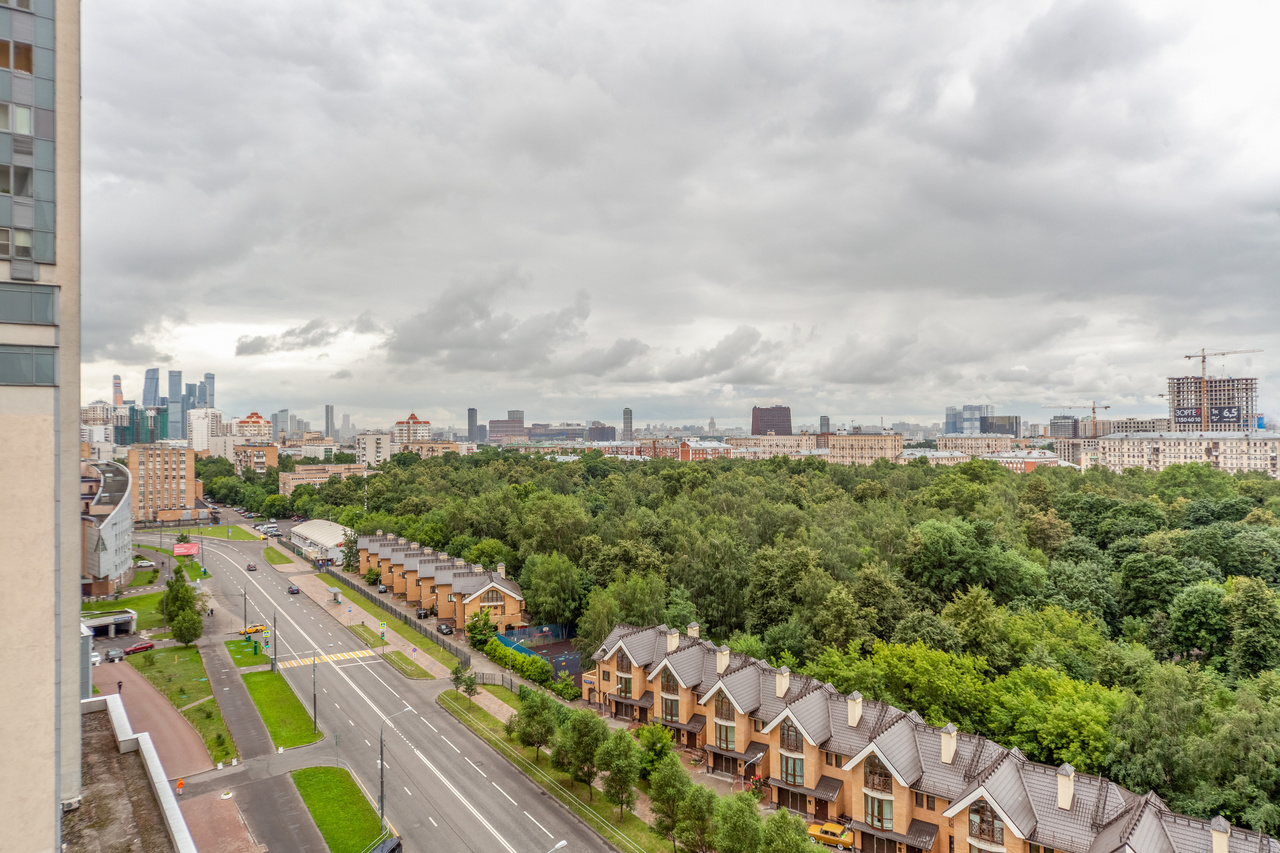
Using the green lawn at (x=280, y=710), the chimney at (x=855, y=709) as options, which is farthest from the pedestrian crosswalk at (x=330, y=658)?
the chimney at (x=855, y=709)

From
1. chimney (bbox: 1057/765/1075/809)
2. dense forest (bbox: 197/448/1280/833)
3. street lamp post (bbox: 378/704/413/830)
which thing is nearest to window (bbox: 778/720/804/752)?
dense forest (bbox: 197/448/1280/833)

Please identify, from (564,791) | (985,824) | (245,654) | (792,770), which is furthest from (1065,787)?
(245,654)

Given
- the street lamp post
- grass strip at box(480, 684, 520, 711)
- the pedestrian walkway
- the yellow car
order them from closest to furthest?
the street lamp post → the yellow car → the pedestrian walkway → grass strip at box(480, 684, 520, 711)

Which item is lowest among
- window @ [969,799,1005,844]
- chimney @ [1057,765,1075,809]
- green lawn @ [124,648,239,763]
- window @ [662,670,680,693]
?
green lawn @ [124,648,239,763]

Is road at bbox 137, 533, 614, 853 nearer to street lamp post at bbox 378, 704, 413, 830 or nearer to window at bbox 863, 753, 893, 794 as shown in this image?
street lamp post at bbox 378, 704, 413, 830

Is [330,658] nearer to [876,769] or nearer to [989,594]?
[876,769]

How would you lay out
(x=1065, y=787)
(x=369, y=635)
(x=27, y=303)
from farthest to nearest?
(x=369, y=635), (x=1065, y=787), (x=27, y=303)

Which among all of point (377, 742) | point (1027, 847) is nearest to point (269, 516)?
point (377, 742)
